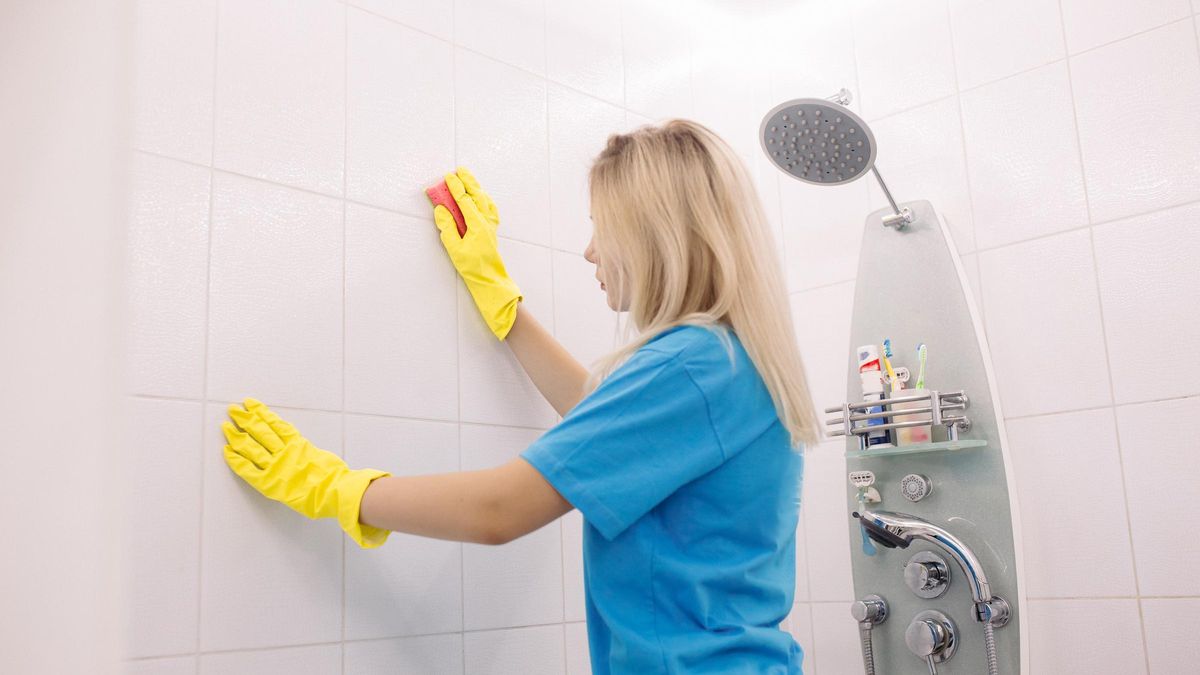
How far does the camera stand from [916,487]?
1741 millimetres

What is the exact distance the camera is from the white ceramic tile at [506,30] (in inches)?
65.8

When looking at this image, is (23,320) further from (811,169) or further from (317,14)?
(811,169)

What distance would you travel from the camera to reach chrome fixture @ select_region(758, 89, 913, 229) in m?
1.58

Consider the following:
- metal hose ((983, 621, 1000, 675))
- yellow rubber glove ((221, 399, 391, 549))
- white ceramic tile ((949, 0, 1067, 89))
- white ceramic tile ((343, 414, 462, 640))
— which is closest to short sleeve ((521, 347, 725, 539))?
yellow rubber glove ((221, 399, 391, 549))

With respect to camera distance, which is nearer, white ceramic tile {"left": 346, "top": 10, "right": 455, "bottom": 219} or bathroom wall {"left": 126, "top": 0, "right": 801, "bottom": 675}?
bathroom wall {"left": 126, "top": 0, "right": 801, "bottom": 675}

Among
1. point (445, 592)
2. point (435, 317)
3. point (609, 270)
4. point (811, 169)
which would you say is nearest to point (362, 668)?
point (445, 592)

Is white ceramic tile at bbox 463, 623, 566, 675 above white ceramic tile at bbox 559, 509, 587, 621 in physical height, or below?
below

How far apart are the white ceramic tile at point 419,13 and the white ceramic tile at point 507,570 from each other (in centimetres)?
62

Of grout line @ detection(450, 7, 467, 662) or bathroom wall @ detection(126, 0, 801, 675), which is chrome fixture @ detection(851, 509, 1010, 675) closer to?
bathroom wall @ detection(126, 0, 801, 675)

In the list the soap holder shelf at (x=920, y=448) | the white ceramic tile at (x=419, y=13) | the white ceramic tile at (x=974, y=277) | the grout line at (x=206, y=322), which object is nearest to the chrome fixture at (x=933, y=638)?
the soap holder shelf at (x=920, y=448)

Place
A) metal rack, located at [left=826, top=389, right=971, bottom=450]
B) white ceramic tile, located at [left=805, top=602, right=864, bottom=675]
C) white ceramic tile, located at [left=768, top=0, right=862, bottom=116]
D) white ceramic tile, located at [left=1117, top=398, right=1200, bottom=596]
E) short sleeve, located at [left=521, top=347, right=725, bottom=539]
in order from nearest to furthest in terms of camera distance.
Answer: short sleeve, located at [left=521, top=347, right=725, bottom=539], white ceramic tile, located at [left=1117, top=398, right=1200, bottom=596], metal rack, located at [left=826, top=389, right=971, bottom=450], white ceramic tile, located at [left=805, top=602, right=864, bottom=675], white ceramic tile, located at [left=768, top=0, right=862, bottom=116]

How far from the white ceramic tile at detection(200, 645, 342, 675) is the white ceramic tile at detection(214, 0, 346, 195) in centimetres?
60

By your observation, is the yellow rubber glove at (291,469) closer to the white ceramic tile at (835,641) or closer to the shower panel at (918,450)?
the shower panel at (918,450)

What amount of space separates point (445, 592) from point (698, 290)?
23.2 inches
